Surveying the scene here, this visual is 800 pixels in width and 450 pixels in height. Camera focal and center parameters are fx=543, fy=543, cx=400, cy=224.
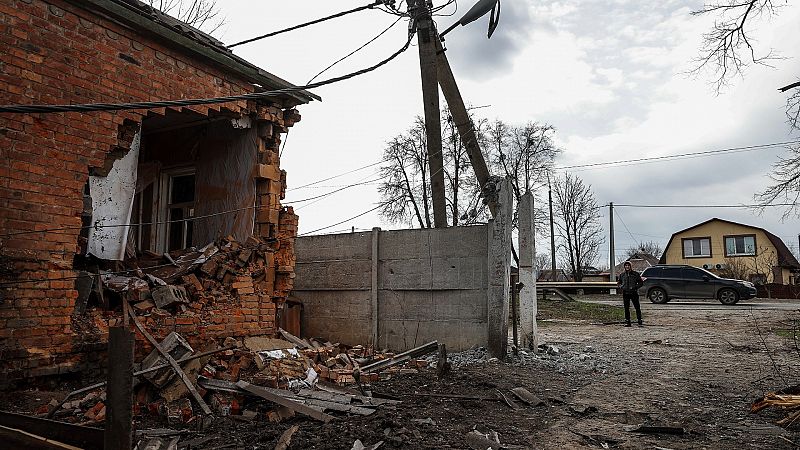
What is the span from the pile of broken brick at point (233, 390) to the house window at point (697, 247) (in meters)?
43.8

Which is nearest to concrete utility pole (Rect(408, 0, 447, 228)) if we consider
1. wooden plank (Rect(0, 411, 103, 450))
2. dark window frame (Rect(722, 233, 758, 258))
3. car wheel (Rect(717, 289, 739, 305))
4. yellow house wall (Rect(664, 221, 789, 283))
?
wooden plank (Rect(0, 411, 103, 450))

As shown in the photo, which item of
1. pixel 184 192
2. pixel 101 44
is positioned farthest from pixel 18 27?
pixel 184 192

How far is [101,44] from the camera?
6449 millimetres

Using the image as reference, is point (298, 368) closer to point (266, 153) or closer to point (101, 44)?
point (266, 153)

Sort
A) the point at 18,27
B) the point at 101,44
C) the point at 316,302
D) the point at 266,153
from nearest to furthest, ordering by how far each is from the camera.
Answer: the point at 18,27 → the point at 101,44 → the point at 266,153 → the point at 316,302

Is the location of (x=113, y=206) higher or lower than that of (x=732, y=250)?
lower

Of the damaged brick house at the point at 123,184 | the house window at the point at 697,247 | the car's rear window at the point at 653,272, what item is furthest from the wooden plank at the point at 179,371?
the house window at the point at 697,247

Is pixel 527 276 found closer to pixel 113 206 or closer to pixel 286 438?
pixel 286 438

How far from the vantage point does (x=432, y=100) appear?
33.2 ft

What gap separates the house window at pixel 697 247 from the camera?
143ft

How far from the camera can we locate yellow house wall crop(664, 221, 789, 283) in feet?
135

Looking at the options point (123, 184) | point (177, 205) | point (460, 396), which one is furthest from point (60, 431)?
point (177, 205)

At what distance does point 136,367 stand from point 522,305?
20.8 ft

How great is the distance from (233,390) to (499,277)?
4.68 m
